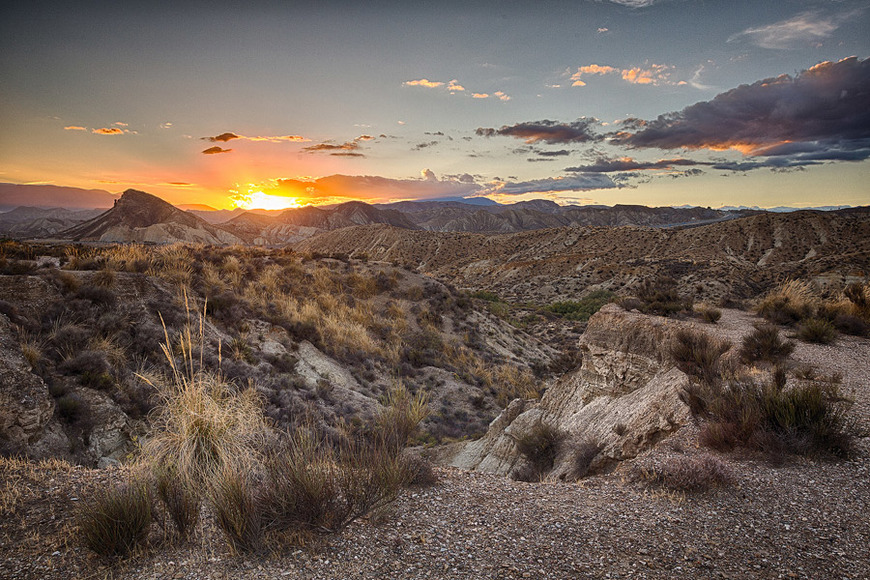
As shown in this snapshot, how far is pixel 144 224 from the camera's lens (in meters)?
90.0

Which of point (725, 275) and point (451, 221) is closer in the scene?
point (725, 275)

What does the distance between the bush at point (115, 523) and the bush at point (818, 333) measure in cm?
1152

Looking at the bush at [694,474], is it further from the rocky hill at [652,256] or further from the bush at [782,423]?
the rocky hill at [652,256]

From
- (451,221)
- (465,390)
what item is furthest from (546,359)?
(451,221)

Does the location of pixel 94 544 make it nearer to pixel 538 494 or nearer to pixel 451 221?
pixel 538 494

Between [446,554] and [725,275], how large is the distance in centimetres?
3945

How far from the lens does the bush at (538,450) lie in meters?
7.82

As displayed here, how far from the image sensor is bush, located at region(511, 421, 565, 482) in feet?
25.6

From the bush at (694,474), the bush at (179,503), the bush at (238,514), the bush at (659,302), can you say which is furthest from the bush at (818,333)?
the bush at (179,503)

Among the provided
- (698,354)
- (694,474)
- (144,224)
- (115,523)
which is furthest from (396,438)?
(144,224)

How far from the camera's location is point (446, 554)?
321 cm

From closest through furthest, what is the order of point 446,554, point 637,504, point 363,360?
point 446,554
point 637,504
point 363,360

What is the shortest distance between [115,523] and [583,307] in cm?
3425

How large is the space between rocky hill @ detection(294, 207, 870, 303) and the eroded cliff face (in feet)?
69.6
